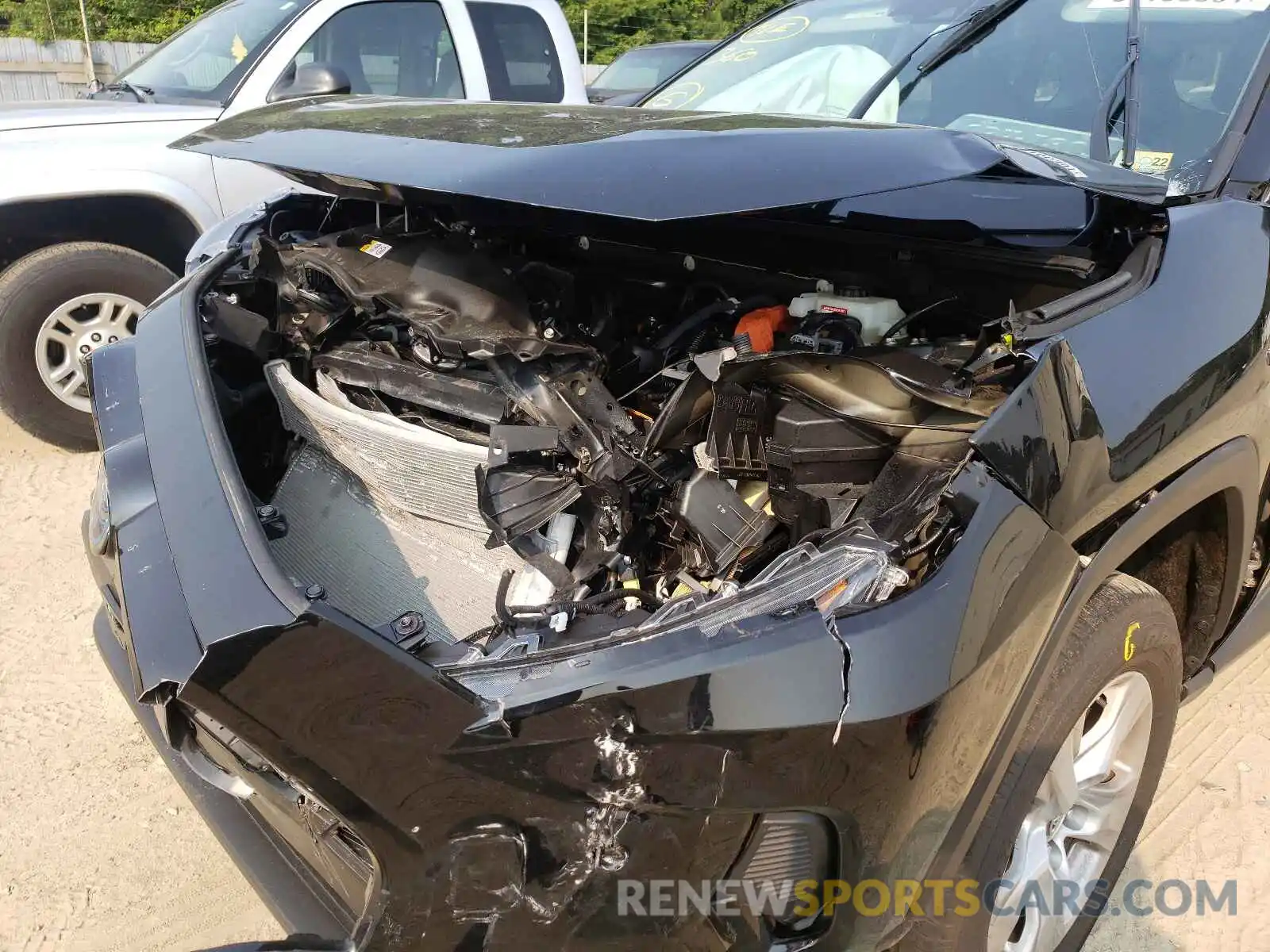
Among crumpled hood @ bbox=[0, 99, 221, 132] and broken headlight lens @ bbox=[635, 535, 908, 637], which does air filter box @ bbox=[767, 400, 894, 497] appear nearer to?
broken headlight lens @ bbox=[635, 535, 908, 637]

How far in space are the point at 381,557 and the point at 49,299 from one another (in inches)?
122

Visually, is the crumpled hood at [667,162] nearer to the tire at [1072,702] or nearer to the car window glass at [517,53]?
the tire at [1072,702]

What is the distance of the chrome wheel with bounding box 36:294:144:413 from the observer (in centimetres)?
425

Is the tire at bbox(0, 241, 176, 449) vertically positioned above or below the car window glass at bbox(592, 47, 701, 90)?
below

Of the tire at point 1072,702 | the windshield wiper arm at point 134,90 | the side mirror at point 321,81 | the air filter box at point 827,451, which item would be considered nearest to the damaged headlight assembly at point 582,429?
the air filter box at point 827,451

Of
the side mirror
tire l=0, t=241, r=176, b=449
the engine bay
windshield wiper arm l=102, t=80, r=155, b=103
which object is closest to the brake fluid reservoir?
the engine bay

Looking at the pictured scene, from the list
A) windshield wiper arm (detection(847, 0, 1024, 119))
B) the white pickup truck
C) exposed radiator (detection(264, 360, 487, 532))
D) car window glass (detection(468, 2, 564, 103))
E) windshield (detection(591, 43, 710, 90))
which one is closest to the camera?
exposed radiator (detection(264, 360, 487, 532))

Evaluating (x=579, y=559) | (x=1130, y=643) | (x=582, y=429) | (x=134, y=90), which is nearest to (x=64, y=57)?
(x=134, y=90)

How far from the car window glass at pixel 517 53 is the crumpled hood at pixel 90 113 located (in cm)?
159

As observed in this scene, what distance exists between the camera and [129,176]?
419cm

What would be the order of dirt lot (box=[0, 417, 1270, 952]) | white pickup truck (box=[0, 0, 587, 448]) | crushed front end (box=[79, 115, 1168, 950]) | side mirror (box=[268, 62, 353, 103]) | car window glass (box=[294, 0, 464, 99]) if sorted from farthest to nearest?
car window glass (box=[294, 0, 464, 99]) < white pickup truck (box=[0, 0, 587, 448]) < side mirror (box=[268, 62, 353, 103]) < dirt lot (box=[0, 417, 1270, 952]) < crushed front end (box=[79, 115, 1168, 950])

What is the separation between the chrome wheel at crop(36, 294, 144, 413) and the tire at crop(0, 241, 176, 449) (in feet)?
0.05

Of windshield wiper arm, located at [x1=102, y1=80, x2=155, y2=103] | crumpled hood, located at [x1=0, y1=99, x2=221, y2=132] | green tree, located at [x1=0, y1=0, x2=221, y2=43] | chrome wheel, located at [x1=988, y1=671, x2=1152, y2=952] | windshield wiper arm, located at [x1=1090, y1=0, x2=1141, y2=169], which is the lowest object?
chrome wheel, located at [x1=988, y1=671, x2=1152, y2=952]

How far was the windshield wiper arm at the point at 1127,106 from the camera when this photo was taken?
7.24 feet
